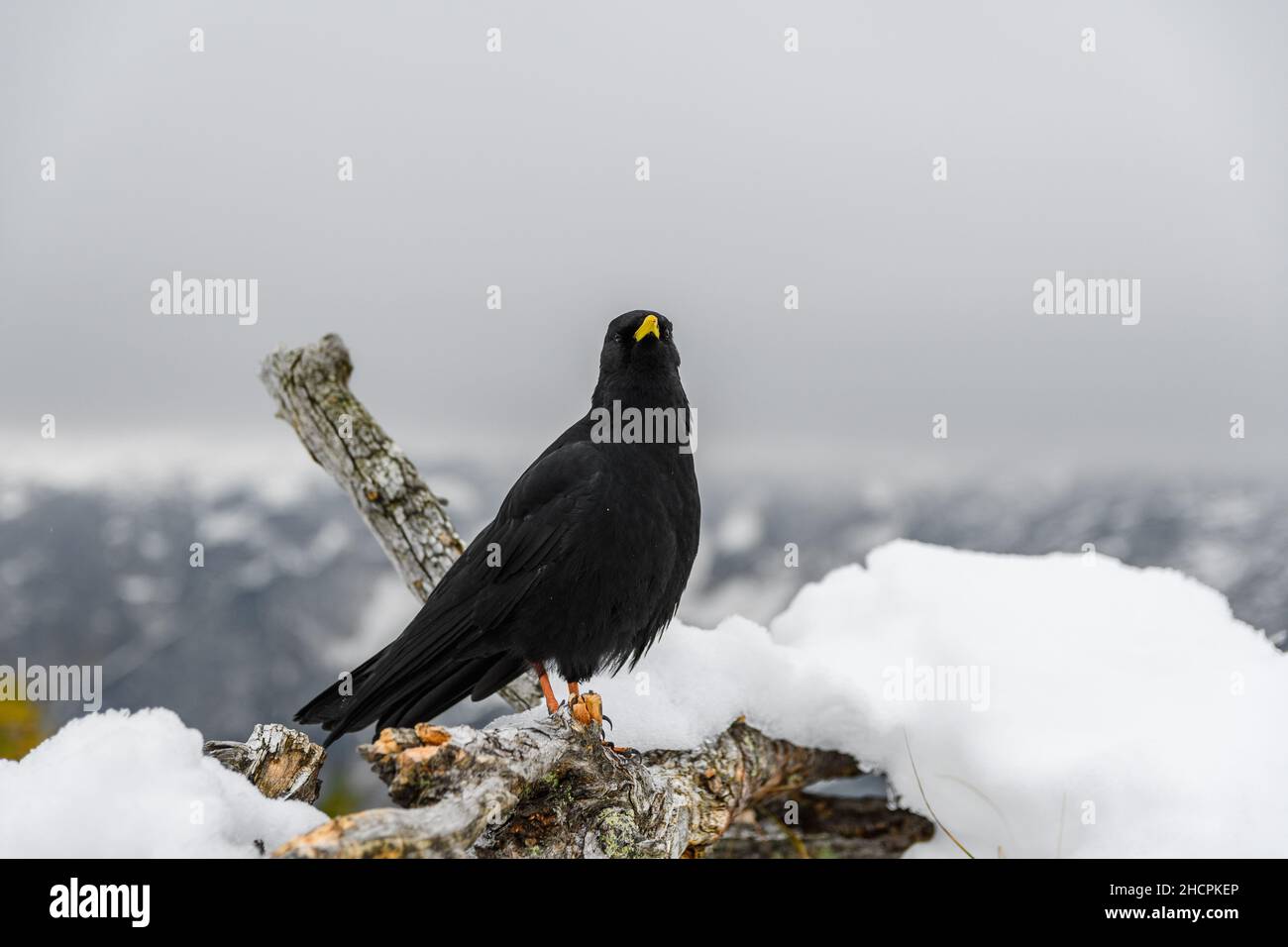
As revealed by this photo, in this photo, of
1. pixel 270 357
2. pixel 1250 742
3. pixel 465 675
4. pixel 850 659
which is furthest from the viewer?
pixel 270 357

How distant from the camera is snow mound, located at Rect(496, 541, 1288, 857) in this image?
136 inches

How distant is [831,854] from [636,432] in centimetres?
254

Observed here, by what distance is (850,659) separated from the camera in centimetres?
455

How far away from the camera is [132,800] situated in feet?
7.86

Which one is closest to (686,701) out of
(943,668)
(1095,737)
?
(943,668)

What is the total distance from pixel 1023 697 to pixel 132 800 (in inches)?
141

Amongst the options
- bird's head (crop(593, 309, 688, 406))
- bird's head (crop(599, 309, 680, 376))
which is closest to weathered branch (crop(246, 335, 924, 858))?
bird's head (crop(593, 309, 688, 406))

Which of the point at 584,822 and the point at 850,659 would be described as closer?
the point at 584,822

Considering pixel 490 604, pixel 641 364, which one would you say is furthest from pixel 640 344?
pixel 490 604

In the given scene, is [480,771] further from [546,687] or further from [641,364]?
[641,364]

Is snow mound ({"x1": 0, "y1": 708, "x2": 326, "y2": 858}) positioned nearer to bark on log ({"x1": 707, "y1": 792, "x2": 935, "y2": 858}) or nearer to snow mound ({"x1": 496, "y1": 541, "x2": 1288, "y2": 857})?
snow mound ({"x1": 496, "y1": 541, "x2": 1288, "y2": 857})

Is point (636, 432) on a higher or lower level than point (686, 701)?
higher

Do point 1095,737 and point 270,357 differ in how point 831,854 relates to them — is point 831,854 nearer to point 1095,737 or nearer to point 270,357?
point 1095,737

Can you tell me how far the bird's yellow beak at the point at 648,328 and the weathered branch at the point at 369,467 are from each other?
5.63 ft
